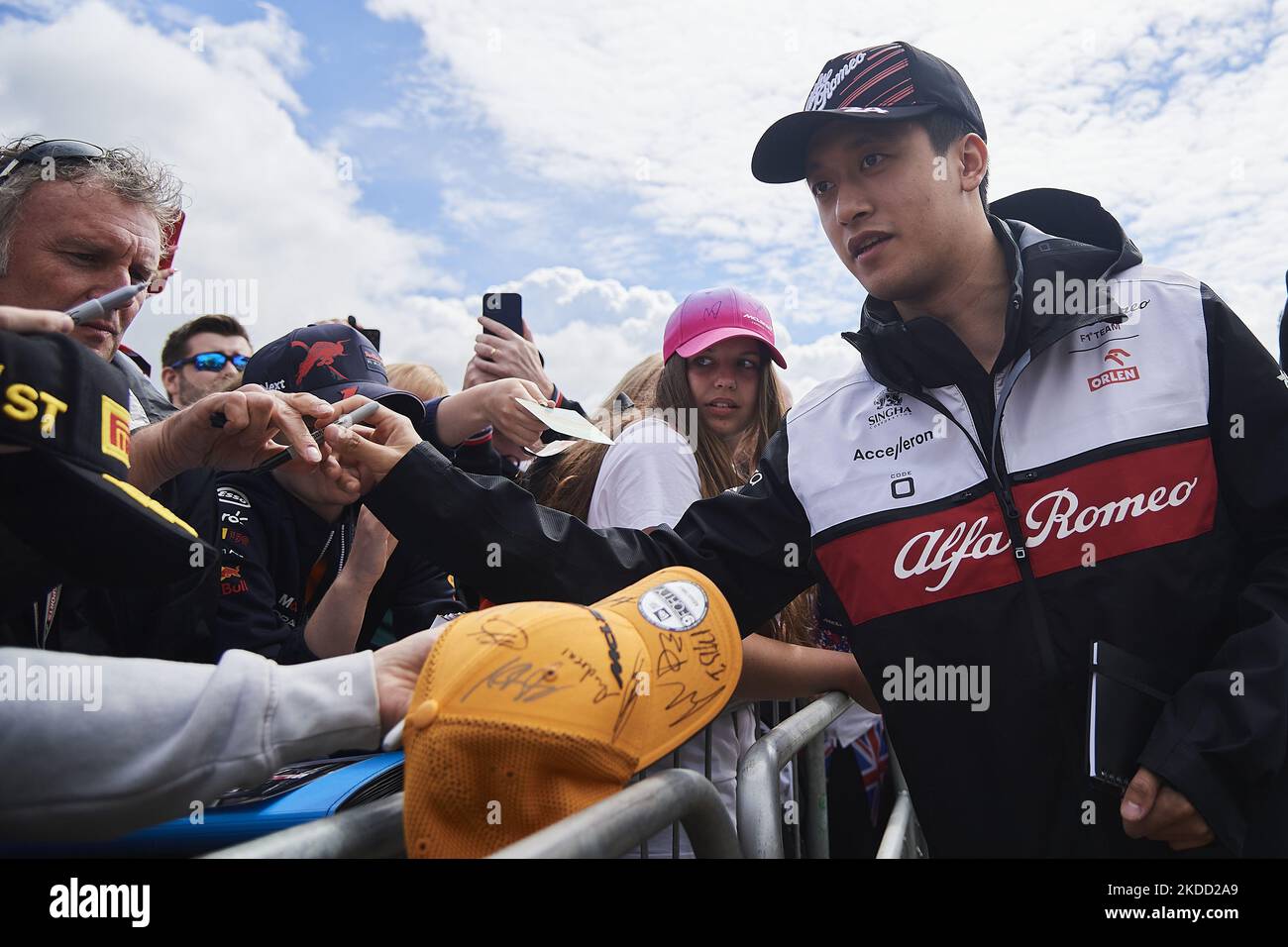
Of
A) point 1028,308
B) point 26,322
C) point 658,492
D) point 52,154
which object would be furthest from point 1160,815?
point 52,154

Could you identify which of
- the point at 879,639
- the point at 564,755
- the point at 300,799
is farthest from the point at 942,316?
the point at 300,799

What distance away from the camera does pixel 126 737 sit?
3.62 ft

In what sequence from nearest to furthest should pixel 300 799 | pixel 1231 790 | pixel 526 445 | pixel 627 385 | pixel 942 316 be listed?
pixel 300 799 < pixel 1231 790 < pixel 942 316 < pixel 526 445 < pixel 627 385

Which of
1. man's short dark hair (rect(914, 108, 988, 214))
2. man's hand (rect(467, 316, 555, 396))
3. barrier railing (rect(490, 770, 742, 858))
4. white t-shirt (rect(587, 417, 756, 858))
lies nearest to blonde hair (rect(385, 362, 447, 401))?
man's hand (rect(467, 316, 555, 396))

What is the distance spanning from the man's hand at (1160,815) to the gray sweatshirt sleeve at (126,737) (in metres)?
1.42

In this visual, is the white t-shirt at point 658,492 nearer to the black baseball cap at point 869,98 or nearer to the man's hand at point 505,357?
the man's hand at point 505,357

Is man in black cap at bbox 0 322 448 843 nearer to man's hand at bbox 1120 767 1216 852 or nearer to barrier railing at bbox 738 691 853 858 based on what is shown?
barrier railing at bbox 738 691 853 858

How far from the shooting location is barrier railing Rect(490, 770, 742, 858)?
97cm

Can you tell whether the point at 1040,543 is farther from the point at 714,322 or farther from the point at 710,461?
the point at 714,322

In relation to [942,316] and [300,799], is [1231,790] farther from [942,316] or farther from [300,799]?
[300,799]

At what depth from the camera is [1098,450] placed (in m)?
1.90

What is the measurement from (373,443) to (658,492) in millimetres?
959

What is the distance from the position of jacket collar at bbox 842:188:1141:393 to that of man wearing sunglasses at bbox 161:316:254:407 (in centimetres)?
392
